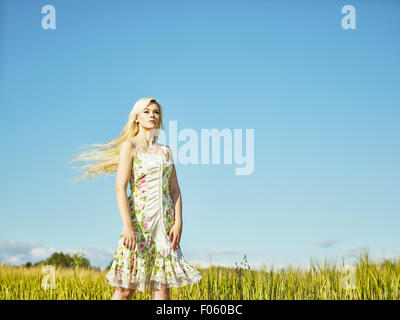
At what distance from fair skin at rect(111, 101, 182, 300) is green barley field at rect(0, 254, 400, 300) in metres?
0.83

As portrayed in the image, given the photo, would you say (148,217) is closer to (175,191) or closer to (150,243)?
(150,243)

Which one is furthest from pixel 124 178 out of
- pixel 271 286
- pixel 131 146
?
pixel 271 286

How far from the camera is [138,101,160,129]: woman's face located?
3.40 meters

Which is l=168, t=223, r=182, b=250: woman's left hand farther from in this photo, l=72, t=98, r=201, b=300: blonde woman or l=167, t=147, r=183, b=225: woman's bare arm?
l=167, t=147, r=183, b=225: woman's bare arm

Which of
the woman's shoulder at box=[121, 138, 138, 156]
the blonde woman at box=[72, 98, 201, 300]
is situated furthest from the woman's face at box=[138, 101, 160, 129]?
the woman's shoulder at box=[121, 138, 138, 156]

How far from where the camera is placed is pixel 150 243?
10.6 ft

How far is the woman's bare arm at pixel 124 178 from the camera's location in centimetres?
310

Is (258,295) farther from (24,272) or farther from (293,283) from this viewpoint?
(24,272)

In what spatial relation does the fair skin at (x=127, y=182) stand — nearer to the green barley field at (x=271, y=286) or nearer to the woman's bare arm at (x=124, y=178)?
the woman's bare arm at (x=124, y=178)

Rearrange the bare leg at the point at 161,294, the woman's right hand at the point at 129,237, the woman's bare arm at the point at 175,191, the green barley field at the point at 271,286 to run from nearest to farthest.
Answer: the woman's right hand at the point at 129,237 < the bare leg at the point at 161,294 < the woman's bare arm at the point at 175,191 < the green barley field at the point at 271,286

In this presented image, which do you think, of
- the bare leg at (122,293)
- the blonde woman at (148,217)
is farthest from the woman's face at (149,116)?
the bare leg at (122,293)

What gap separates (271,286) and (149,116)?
75.2 inches
